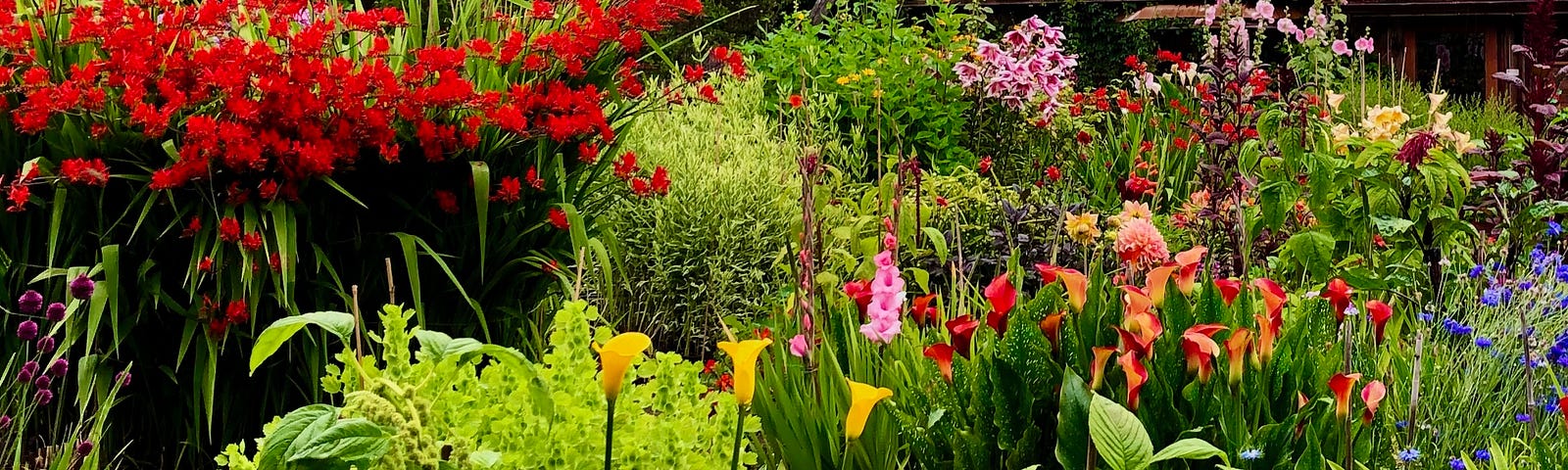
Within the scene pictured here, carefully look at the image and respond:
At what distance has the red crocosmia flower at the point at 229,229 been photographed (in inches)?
99.0

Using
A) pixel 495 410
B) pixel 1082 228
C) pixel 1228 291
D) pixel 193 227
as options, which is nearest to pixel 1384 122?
pixel 1082 228

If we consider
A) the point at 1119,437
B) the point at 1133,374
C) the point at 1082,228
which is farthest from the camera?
the point at 1082,228

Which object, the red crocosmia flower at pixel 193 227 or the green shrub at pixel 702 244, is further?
the green shrub at pixel 702 244

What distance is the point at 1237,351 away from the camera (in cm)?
185

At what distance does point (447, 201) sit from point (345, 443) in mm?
1526

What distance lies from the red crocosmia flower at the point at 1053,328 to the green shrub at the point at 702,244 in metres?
2.01

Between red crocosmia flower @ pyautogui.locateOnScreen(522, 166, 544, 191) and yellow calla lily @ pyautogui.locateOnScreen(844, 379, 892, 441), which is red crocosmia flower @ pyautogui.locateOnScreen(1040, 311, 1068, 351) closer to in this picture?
Result: yellow calla lily @ pyautogui.locateOnScreen(844, 379, 892, 441)

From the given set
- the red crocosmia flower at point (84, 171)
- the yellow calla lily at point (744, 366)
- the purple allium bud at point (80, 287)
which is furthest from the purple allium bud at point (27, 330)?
the yellow calla lily at point (744, 366)

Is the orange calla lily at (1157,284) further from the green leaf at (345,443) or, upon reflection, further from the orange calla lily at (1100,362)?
the green leaf at (345,443)

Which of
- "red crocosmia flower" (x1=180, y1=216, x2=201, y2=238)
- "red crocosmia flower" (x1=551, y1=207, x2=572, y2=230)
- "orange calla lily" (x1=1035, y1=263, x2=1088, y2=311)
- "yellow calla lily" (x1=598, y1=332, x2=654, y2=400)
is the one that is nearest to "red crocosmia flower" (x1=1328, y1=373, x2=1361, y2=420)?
"orange calla lily" (x1=1035, y1=263, x2=1088, y2=311)

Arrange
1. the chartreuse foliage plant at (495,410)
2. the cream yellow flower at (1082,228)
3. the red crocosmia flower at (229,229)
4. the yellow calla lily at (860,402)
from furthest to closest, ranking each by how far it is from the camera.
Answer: the cream yellow flower at (1082,228) → the red crocosmia flower at (229,229) → the yellow calla lily at (860,402) → the chartreuse foliage plant at (495,410)

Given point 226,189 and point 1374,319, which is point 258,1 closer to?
point 226,189

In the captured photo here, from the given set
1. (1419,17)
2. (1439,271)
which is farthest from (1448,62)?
(1439,271)

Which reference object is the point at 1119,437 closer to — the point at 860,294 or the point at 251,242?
the point at 860,294
